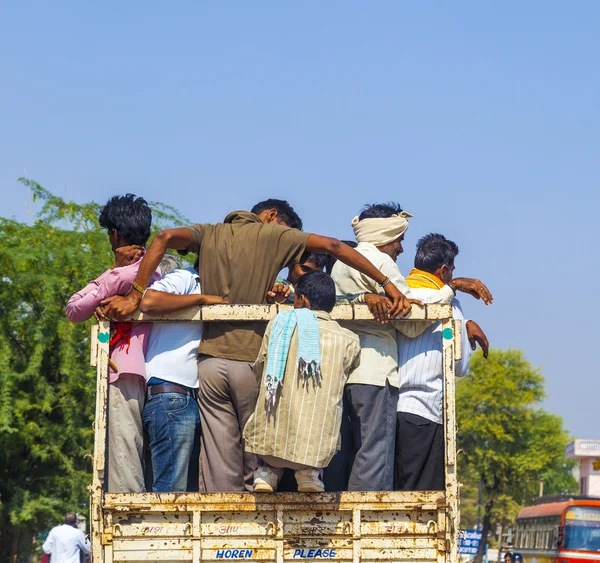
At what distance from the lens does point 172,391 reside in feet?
17.4

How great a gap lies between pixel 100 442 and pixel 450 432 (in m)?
1.62

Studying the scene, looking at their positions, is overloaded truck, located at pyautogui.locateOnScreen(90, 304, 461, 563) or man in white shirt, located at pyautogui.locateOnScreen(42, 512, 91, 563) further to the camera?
man in white shirt, located at pyautogui.locateOnScreen(42, 512, 91, 563)

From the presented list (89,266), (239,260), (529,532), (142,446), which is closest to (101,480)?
(142,446)

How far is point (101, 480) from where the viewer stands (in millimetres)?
4934

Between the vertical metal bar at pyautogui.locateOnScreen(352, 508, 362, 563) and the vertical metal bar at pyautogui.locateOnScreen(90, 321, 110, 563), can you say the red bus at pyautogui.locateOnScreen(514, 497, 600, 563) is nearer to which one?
the vertical metal bar at pyautogui.locateOnScreen(352, 508, 362, 563)

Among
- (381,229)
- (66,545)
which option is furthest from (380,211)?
(66,545)

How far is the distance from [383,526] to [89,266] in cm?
1911

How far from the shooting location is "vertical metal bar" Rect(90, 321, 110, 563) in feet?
15.9

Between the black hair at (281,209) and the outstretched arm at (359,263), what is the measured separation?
805 millimetres

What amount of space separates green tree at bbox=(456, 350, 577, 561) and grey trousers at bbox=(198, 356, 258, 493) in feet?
170

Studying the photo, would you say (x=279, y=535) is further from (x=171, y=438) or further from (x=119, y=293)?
(x=119, y=293)


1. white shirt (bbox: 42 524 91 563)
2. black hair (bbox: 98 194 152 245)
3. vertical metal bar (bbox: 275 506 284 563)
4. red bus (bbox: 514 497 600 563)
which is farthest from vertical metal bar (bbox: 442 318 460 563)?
red bus (bbox: 514 497 600 563)

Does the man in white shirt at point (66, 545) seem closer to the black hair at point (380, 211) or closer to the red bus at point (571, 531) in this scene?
the black hair at point (380, 211)

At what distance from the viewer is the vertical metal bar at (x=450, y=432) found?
4928 mm
